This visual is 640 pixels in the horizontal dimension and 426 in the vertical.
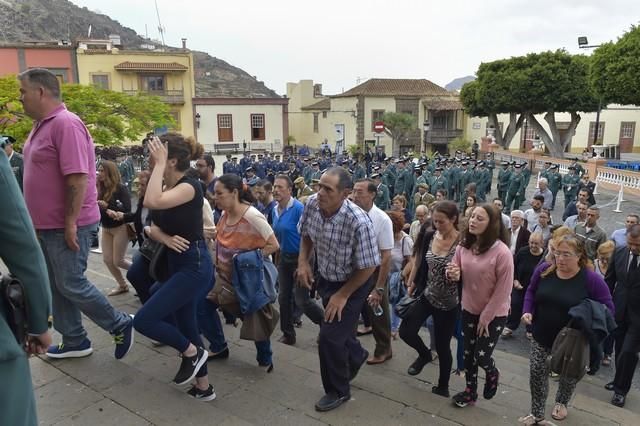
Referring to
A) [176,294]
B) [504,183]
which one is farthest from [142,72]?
[176,294]

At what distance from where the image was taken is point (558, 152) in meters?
31.2

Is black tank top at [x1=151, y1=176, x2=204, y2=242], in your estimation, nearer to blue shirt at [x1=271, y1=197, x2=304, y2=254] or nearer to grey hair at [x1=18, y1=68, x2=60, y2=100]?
grey hair at [x1=18, y1=68, x2=60, y2=100]

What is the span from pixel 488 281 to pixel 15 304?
2.71m

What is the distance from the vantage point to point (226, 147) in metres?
41.8

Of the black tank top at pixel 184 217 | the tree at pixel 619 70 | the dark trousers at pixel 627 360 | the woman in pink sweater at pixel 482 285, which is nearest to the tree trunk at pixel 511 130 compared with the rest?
the tree at pixel 619 70

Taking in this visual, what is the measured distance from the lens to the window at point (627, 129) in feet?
131

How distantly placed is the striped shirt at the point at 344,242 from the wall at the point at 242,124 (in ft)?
128

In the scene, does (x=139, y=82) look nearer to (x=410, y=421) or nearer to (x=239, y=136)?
(x=239, y=136)

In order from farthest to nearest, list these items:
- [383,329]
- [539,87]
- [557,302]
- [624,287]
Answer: [539,87] → [624,287] → [383,329] → [557,302]

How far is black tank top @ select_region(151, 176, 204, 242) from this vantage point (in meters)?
2.99

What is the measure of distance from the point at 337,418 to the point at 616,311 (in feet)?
9.61

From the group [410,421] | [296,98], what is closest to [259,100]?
[296,98]

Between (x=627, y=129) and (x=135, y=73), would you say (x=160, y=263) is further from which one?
(x=627, y=129)

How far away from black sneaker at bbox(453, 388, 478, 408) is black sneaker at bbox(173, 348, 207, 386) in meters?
1.71
